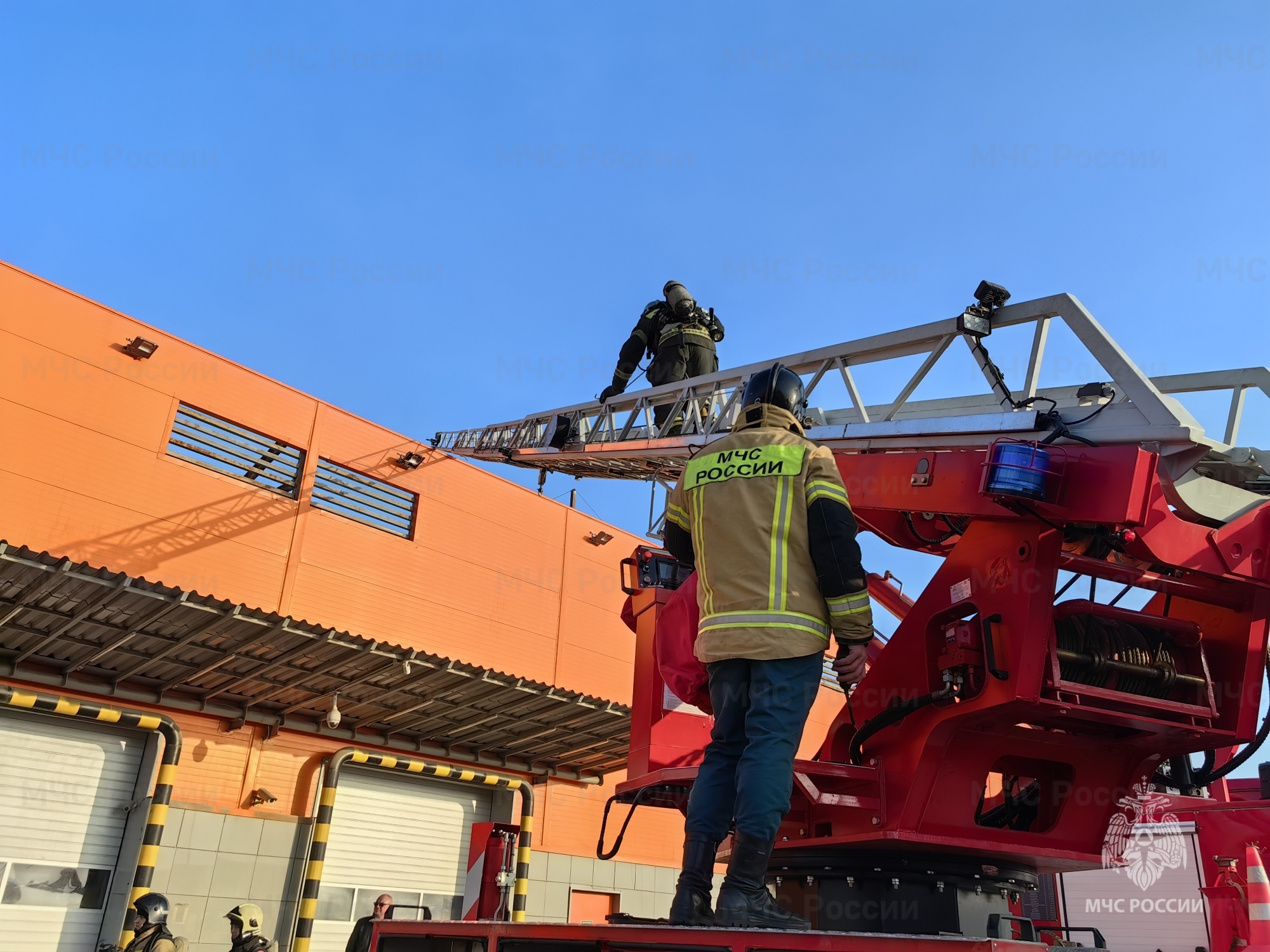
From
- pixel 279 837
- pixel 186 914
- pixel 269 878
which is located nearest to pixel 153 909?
pixel 186 914

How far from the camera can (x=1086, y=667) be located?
435 cm

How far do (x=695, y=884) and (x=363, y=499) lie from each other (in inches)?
483

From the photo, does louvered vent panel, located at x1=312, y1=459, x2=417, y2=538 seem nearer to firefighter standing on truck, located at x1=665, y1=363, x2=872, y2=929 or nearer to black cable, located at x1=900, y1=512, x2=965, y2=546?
black cable, located at x1=900, y1=512, x2=965, y2=546

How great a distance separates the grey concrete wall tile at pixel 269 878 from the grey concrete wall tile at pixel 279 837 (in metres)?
0.07

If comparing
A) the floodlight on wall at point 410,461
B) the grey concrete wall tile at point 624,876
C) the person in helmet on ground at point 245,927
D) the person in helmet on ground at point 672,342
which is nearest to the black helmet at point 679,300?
the person in helmet on ground at point 672,342

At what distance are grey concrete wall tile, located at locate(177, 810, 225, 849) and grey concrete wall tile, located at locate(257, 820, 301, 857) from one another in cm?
56

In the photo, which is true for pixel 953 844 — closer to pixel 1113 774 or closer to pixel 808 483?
pixel 1113 774

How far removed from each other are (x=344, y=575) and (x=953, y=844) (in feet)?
37.0

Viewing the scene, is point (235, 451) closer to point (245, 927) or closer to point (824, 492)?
point (245, 927)

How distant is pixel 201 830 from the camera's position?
11594 millimetres

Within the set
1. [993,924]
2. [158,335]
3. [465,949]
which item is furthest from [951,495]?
[158,335]

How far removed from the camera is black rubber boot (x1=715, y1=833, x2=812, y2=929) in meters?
3.04

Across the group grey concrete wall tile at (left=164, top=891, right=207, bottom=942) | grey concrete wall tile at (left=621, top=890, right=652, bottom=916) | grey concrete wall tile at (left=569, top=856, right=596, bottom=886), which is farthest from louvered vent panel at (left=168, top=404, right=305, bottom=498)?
grey concrete wall tile at (left=621, top=890, right=652, bottom=916)

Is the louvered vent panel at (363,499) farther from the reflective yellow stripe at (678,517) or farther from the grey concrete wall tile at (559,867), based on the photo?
the reflective yellow stripe at (678,517)
